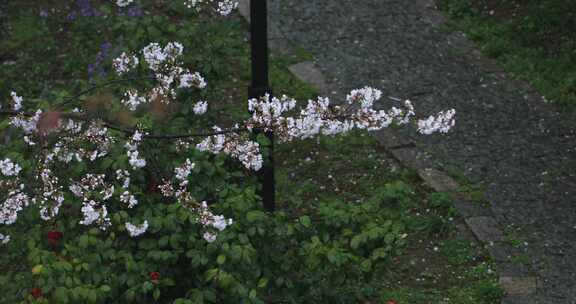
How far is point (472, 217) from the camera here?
6.01m

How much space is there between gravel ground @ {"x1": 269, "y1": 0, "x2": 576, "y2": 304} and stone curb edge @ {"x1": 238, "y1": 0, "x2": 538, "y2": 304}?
A: 8 centimetres

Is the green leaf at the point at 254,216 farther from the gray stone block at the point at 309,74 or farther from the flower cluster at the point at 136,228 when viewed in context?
the gray stone block at the point at 309,74

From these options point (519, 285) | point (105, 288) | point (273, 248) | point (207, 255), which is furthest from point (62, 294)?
point (519, 285)

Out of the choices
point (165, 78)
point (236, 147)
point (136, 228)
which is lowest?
point (136, 228)

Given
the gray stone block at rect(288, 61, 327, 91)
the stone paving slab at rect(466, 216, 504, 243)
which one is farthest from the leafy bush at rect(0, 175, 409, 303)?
the gray stone block at rect(288, 61, 327, 91)

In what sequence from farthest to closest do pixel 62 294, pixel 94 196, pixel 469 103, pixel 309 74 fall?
pixel 309 74 < pixel 469 103 < pixel 94 196 < pixel 62 294

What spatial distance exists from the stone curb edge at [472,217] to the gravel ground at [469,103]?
80 millimetres

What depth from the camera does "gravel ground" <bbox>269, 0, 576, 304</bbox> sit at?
19.4 feet

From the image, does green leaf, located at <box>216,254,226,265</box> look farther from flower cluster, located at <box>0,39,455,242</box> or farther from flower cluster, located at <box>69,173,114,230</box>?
flower cluster, located at <box>69,173,114,230</box>

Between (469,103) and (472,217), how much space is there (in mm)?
1575

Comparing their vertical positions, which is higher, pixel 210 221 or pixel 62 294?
pixel 210 221

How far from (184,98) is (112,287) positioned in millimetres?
1298

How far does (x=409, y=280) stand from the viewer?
5562mm

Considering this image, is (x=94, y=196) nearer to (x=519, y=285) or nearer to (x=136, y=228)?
(x=136, y=228)
